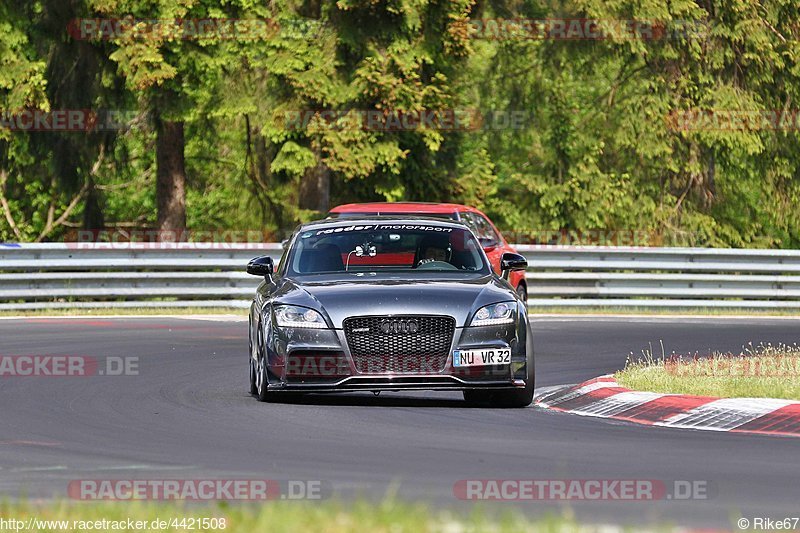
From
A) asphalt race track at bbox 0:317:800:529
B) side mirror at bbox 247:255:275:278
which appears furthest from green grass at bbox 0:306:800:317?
side mirror at bbox 247:255:275:278

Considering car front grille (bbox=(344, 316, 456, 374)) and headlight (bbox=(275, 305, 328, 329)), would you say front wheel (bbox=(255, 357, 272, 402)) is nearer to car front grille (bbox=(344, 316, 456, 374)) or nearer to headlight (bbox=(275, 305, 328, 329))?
headlight (bbox=(275, 305, 328, 329))

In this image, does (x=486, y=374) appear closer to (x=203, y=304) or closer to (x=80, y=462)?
(x=80, y=462)

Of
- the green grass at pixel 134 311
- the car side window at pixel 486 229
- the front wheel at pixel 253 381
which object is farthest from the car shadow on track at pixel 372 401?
the green grass at pixel 134 311

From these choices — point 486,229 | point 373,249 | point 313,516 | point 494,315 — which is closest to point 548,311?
point 486,229

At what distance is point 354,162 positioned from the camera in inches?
1369

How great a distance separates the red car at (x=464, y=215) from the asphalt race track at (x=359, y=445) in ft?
13.9

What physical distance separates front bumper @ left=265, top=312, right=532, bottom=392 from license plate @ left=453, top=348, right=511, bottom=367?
0.10ft

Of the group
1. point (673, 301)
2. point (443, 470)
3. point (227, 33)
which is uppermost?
point (227, 33)

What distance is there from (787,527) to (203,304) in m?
20.0

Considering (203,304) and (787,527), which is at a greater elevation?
(787,527)

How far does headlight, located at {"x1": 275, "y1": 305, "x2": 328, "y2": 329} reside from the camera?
43.3 ft

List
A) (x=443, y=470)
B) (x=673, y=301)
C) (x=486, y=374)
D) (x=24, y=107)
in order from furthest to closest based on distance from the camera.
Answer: (x=24, y=107)
(x=673, y=301)
(x=486, y=374)
(x=443, y=470)

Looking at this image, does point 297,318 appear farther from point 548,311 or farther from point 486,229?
point 548,311

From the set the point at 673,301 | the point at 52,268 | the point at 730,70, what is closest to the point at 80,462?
the point at 52,268
